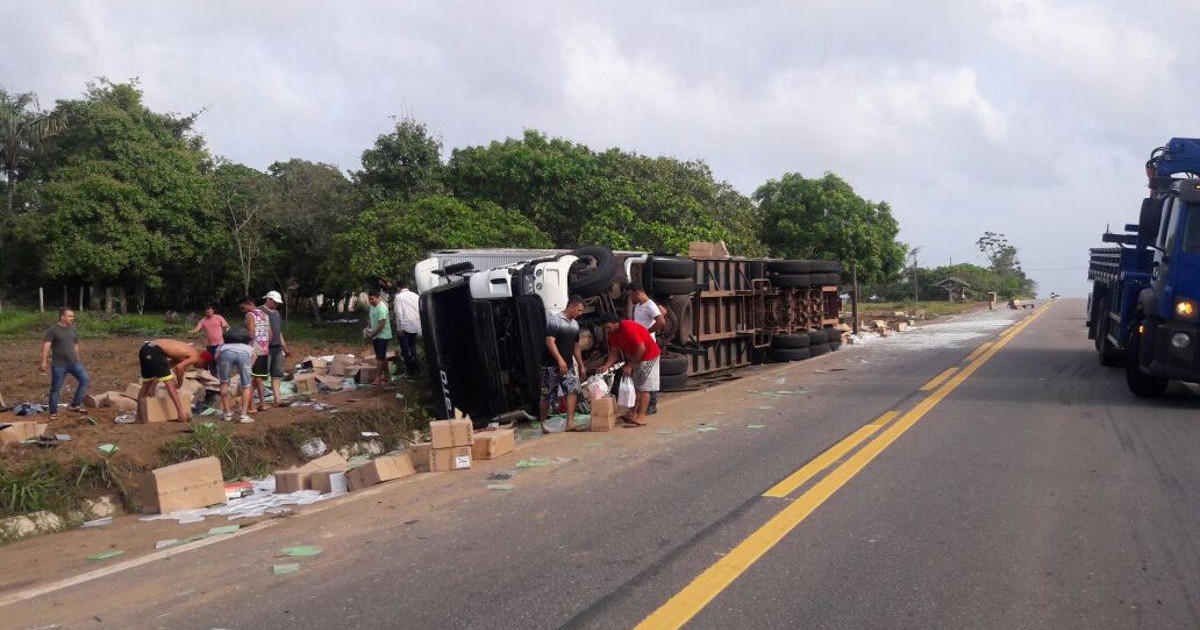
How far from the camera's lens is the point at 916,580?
16.3 feet

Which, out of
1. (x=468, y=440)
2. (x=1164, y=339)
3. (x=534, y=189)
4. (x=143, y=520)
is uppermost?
(x=534, y=189)

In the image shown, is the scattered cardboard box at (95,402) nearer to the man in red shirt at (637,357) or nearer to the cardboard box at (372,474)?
the cardboard box at (372,474)

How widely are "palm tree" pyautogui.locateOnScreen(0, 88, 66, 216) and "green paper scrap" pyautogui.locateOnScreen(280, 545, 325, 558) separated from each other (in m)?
37.7

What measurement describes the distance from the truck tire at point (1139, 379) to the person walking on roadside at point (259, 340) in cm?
1145

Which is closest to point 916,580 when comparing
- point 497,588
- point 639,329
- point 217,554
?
point 497,588

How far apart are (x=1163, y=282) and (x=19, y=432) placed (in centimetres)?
1357

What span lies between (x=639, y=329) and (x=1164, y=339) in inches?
253

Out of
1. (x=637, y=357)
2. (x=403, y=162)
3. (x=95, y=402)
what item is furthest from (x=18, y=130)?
(x=637, y=357)

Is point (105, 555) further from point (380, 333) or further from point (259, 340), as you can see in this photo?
point (380, 333)

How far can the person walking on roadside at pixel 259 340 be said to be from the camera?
38.7 ft

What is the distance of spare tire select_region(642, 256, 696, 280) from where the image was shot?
13.7 meters

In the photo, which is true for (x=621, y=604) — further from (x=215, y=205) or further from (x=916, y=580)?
(x=215, y=205)

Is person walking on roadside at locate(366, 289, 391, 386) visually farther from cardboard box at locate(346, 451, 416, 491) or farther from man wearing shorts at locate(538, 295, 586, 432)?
cardboard box at locate(346, 451, 416, 491)

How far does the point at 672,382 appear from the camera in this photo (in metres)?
13.9
